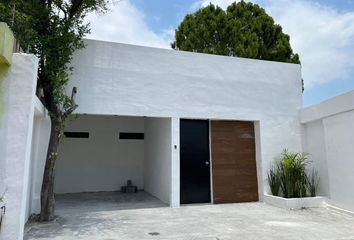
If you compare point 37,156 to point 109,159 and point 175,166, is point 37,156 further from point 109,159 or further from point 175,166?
point 109,159

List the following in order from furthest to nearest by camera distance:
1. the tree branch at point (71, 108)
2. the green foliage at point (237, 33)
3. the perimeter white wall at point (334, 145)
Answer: the green foliage at point (237, 33) → the perimeter white wall at point (334, 145) → the tree branch at point (71, 108)

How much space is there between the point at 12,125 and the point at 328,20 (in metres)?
9.67

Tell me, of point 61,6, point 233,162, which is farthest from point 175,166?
point 61,6

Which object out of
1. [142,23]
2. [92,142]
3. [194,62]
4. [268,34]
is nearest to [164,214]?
[194,62]

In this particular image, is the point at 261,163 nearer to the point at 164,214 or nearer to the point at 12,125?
the point at 164,214

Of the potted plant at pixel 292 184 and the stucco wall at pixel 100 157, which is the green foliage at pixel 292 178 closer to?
the potted plant at pixel 292 184

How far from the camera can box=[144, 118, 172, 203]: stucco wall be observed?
8.91 m

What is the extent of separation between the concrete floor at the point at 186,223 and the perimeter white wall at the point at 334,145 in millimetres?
672

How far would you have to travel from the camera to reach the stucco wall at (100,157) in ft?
37.1

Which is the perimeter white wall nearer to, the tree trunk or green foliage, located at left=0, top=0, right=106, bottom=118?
green foliage, located at left=0, top=0, right=106, bottom=118

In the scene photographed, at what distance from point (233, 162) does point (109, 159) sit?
17.2 ft

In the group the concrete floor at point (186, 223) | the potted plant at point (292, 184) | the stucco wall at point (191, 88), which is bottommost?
the concrete floor at point (186, 223)

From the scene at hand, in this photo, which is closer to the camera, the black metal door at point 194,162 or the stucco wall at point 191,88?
the stucco wall at point 191,88

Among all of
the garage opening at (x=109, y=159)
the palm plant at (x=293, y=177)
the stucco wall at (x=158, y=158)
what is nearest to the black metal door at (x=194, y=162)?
the stucco wall at (x=158, y=158)
